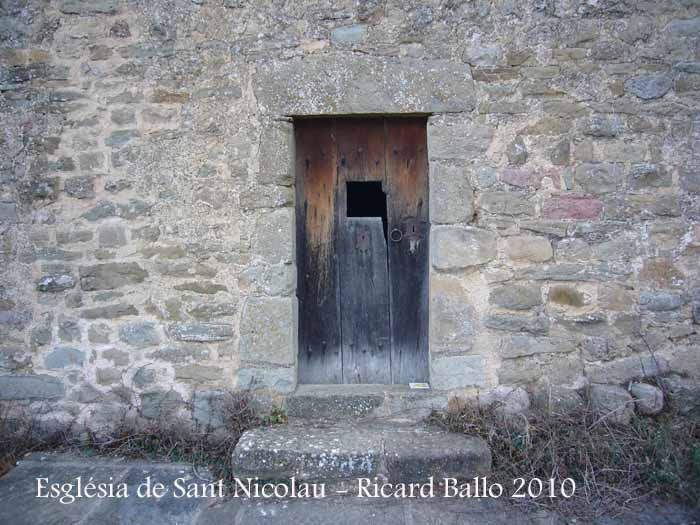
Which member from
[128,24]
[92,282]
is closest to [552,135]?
[128,24]

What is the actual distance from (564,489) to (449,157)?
A: 1.88 meters

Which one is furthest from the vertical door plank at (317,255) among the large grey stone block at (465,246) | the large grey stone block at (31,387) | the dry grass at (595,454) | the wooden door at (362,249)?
the large grey stone block at (31,387)

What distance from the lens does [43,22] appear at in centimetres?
288

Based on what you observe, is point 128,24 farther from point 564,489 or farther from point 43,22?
point 564,489

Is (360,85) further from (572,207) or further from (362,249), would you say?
(572,207)

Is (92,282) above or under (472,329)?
above

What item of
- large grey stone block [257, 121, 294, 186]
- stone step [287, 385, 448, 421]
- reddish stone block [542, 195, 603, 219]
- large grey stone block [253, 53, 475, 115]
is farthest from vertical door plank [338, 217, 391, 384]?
reddish stone block [542, 195, 603, 219]

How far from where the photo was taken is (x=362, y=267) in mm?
3086

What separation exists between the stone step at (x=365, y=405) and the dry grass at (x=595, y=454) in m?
0.14

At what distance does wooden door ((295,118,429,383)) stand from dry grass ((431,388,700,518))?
590 millimetres

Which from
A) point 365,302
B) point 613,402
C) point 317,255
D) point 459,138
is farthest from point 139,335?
point 613,402

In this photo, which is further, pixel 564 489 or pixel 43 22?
pixel 43 22

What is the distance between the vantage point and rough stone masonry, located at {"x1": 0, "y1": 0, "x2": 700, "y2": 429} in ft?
9.03

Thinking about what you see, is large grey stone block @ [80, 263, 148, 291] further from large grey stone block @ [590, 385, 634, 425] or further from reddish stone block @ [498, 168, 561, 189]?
large grey stone block @ [590, 385, 634, 425]
